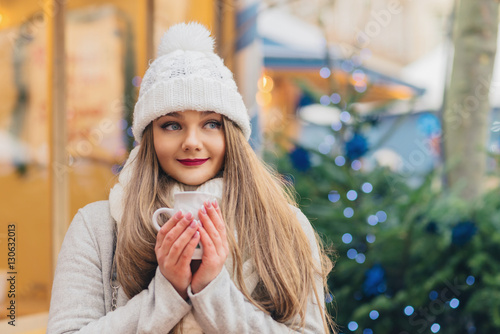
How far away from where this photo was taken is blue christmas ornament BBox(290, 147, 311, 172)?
10.7 ft

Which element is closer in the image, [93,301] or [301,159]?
[93,301]

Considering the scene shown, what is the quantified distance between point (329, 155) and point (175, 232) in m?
2.09

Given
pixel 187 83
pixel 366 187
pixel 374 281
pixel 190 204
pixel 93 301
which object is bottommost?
pixel 374 281

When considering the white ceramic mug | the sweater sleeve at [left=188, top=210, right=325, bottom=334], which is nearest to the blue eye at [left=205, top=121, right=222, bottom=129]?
the white ceramic mug

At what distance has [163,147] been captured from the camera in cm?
138

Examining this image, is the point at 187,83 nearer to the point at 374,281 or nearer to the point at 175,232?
the point at 175,232

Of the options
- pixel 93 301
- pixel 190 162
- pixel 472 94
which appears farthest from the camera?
pixel 472 94

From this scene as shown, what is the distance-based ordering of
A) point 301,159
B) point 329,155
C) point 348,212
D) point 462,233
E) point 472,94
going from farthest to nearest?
point 472,94 → point 301,159 → point 329,155 → point 348,212 → point 462,233

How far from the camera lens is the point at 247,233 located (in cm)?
137

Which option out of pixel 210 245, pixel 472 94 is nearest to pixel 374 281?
pixel 472 94

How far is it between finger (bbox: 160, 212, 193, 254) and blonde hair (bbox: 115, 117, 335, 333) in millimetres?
137

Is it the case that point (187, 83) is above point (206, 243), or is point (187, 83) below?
above

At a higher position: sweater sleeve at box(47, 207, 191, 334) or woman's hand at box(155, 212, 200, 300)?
woman's hand at box(155, 212, 200, 300)

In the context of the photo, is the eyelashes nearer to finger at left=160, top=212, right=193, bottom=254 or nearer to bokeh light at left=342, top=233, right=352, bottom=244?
finger at left=160, top=212, right=193, bottom=254
